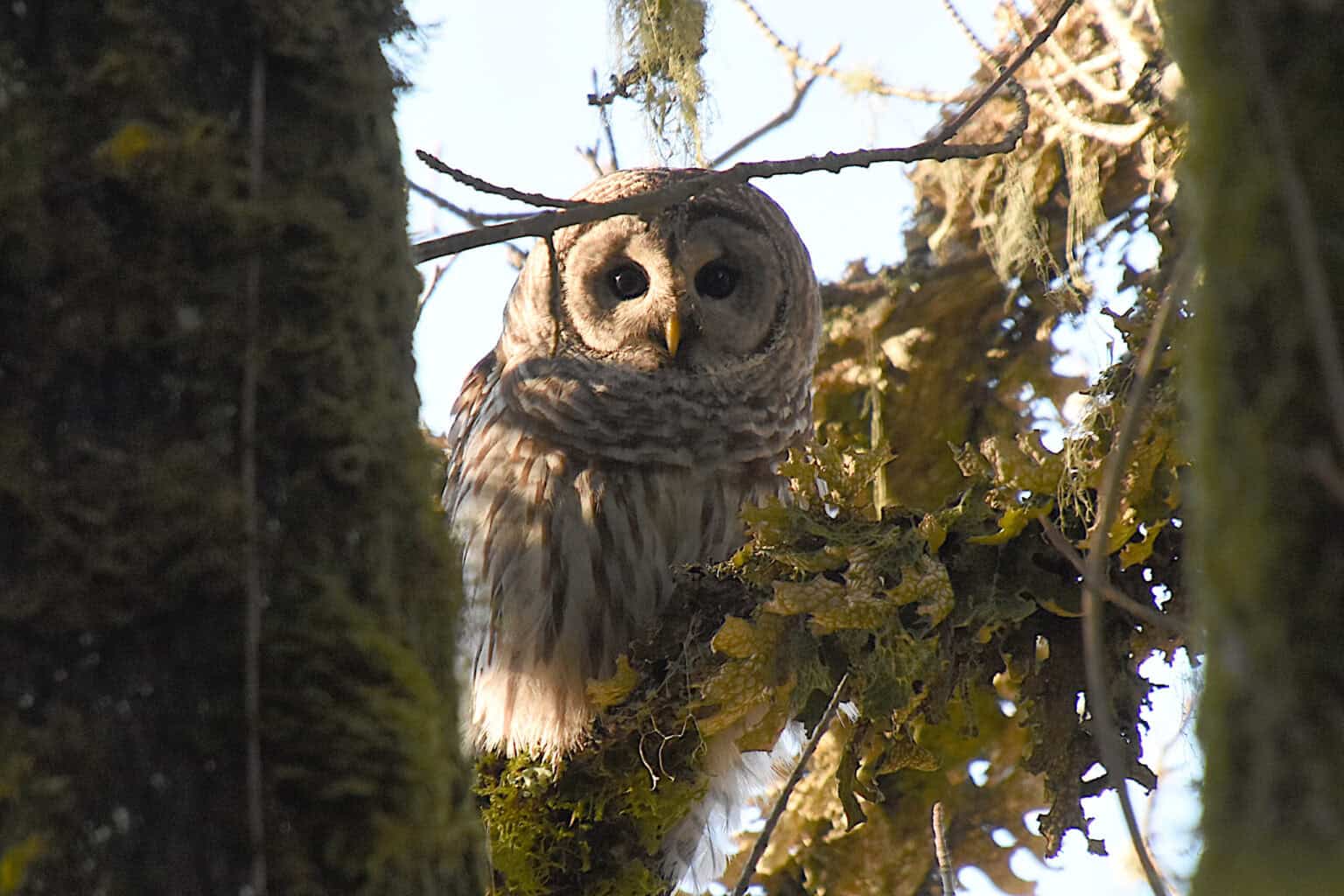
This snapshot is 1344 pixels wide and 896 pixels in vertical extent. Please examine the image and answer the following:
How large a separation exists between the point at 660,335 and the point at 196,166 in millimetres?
3554

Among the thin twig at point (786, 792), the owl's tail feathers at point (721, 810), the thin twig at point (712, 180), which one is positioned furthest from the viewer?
the owl's tail feathers at point (721, 810)

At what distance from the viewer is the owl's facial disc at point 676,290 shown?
505cm

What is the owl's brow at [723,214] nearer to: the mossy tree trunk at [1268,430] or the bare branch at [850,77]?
the bare branch at [850,77]

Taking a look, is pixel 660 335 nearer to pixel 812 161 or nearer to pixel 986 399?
pixel 986 399

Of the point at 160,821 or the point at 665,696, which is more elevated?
the point at 665,696

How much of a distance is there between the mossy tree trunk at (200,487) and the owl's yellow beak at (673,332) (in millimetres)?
3311

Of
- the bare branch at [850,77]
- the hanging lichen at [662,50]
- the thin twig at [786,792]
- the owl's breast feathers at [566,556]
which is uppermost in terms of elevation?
the bare branch at [850,77]

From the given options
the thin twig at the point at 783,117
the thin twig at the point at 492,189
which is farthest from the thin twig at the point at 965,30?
the thin twig at the point at 492,189

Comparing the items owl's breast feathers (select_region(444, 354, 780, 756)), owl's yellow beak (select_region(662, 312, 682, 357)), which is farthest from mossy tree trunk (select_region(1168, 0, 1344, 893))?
owl's yellow beak (select_region(662, 312, 682, 357))

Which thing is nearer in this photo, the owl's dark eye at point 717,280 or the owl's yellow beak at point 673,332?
the owl's yellow beak at point 673,332

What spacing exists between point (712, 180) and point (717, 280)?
10.1ft

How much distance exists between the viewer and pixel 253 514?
1487 millimetres

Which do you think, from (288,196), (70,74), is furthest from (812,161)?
(70,74)

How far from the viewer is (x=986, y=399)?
5.78m
